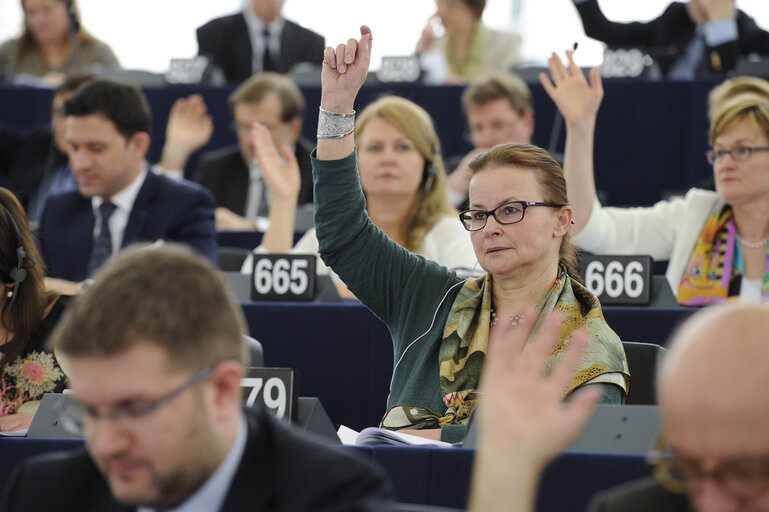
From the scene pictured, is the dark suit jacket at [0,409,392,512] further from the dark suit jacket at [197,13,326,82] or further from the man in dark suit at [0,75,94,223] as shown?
the dark suit jacket at [197,13,326,82]

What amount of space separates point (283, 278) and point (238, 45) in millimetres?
3268

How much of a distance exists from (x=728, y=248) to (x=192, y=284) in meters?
2.65

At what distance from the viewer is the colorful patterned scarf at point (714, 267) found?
365 centimetres

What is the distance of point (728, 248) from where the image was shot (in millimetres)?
3695

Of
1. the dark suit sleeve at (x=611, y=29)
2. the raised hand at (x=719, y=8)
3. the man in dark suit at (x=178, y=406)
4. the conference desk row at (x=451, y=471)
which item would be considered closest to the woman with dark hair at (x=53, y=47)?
the dark suit sleeve at (x=611, y=29)

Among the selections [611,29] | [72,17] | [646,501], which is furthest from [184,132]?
[646,501]

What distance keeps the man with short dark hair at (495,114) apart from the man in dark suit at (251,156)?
2.63ft

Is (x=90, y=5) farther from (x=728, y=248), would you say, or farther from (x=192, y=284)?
(x=192, y=284)

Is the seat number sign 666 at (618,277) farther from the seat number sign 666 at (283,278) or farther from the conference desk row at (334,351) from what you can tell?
the seat number sign 666 at (283,278)

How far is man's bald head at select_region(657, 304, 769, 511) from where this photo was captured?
3.81ft

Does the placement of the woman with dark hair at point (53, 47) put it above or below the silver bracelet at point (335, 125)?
above

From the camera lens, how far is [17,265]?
2703 mm

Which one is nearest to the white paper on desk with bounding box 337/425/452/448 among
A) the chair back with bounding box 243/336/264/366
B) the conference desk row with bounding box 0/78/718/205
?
the chair back with bounding box 243/336/264/366

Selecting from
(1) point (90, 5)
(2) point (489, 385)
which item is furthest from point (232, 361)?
(1) point (90, 5)
